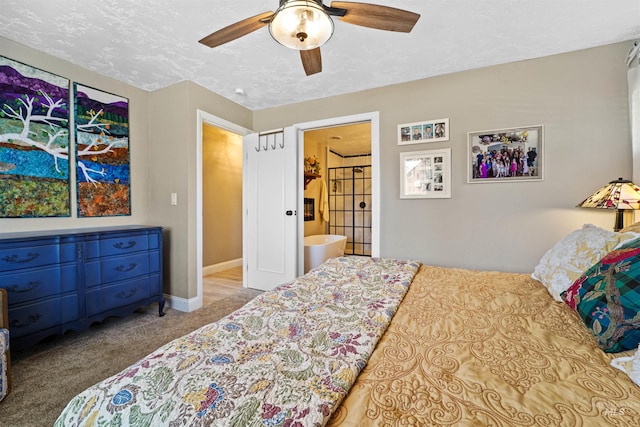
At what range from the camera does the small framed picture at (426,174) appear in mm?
2756

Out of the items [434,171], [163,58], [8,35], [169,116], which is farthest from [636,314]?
[8,35]

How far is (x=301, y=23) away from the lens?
4.79 ft

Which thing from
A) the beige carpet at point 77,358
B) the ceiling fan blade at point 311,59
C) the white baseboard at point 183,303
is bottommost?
the beige carpet at point 77,358

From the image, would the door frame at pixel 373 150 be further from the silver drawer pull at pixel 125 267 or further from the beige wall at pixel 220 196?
the silver drawer pull at pixel 125 267

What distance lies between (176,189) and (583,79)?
13.1ft

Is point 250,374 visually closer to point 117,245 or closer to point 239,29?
point 239,29

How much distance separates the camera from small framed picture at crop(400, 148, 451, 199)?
2.76 metres

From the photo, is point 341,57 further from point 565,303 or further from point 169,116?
point 565,303

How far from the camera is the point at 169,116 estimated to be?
3039 millimetres

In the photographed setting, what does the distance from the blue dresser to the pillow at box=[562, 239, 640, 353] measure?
316cm

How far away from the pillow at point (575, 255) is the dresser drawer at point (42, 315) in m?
3.28

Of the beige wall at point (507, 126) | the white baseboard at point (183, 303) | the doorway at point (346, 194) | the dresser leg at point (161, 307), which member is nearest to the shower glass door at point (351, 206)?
the doorway at point (346, 194)

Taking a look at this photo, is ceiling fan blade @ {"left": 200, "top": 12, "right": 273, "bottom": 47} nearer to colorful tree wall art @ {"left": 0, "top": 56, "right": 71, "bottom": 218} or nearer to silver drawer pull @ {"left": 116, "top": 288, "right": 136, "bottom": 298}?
colorful tree wall art @ {"left": 0, "top": 56, "right": 71, "bottom": 218}

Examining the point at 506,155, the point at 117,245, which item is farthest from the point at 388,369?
the point at 117,245
